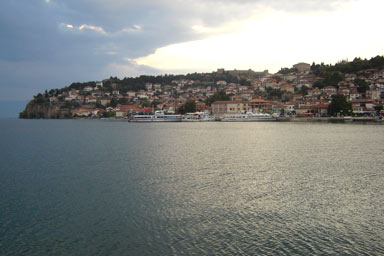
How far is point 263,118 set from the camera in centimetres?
8269

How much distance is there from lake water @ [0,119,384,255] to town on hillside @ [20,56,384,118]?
209ft

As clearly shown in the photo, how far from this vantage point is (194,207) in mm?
11656

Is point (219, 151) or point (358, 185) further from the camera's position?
point (219, 151)

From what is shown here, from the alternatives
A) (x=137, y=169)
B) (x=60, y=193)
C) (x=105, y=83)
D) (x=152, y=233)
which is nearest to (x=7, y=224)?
(x=60, y=193)

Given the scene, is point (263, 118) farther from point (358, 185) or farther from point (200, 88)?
point (200, 88)

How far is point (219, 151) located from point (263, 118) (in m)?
59.2

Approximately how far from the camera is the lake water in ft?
28.4

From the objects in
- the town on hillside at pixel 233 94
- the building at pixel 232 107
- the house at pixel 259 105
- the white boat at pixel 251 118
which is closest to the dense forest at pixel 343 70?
the town on hillside at pixel 233 94

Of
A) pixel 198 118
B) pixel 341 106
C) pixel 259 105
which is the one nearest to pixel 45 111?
pixel 198 118

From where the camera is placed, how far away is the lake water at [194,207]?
8.66 meters

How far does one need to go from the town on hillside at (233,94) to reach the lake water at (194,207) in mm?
63762

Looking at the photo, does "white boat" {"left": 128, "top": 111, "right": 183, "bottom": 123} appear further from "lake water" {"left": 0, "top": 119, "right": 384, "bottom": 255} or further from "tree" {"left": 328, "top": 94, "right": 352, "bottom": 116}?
"lake water" {"left": 0, "top": 119, "right": 384, "bottom": 255}

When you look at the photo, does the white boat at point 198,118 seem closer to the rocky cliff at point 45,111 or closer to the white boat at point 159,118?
the white boat at point 159,118

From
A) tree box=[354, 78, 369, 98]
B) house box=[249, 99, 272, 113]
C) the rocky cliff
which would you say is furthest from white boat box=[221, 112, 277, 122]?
the rocky cliff
